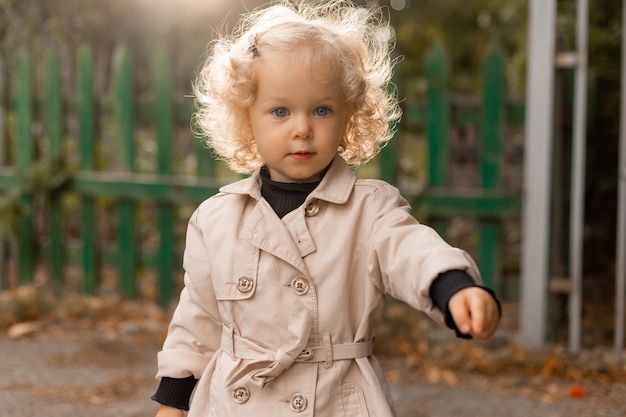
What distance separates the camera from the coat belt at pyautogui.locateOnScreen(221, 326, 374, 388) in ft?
6.58

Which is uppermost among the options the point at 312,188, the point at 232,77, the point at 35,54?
the point at 35,54

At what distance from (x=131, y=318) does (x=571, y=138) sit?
296 centimetres

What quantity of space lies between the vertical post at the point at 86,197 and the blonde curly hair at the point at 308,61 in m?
3.69

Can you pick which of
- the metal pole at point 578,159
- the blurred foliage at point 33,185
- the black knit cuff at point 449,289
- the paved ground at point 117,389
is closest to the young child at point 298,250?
the black knit cuff at point 449,289

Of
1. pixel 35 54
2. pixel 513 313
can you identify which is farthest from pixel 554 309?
pixel 35 54

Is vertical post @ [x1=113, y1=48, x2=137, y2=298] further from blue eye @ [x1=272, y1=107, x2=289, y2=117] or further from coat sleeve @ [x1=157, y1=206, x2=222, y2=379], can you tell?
blue eye @ [x1=272, y1=107, x2=289, y2=117]

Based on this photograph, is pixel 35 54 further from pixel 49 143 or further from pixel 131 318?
pixel 131 318

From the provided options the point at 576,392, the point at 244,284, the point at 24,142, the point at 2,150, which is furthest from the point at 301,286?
the point at 2,150

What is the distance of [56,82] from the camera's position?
607cm

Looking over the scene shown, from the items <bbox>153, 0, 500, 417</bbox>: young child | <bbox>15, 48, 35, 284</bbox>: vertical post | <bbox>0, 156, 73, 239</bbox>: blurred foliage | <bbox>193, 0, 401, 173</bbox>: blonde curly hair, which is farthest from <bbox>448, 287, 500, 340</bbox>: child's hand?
<bbox>15, 48, 35, 284</bbox>: vertical post

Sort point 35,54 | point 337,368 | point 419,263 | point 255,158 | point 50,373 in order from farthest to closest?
point 35,54 < point 50,373 < point 255,158 < point 337,368 < point 419,263

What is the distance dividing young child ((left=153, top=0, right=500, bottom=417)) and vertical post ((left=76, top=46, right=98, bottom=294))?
3.97 metres

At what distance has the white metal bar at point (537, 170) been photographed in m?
4.50

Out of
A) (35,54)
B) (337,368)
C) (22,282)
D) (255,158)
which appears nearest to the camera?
(337,368)
